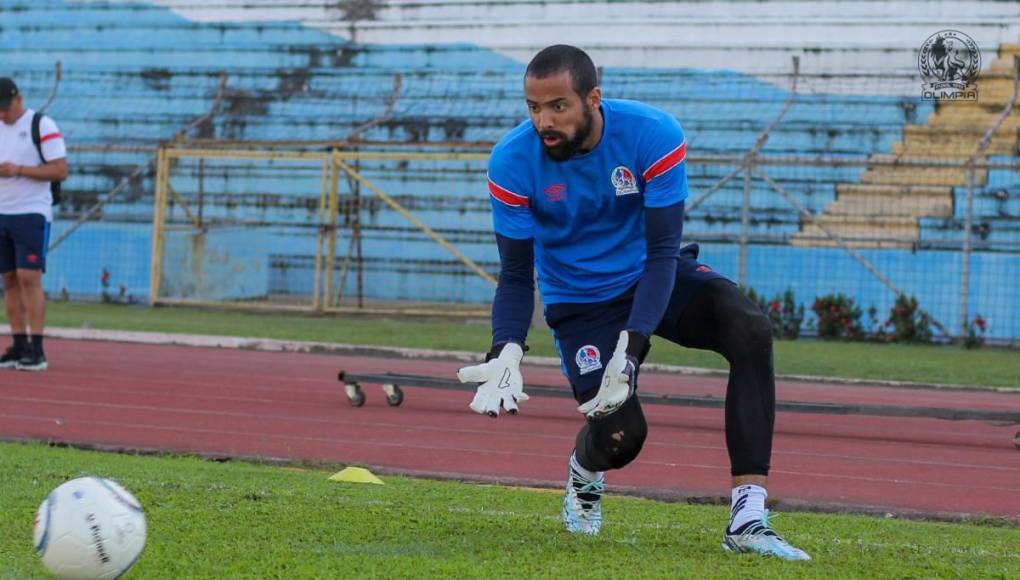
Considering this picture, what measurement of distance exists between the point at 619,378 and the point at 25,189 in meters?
8.16

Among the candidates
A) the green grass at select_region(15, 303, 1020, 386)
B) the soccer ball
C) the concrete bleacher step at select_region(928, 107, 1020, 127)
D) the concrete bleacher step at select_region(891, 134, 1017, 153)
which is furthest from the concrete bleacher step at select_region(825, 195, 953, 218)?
the soccer ball

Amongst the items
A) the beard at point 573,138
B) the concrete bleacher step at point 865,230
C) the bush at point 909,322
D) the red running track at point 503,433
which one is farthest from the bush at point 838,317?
the beard at point 573,138

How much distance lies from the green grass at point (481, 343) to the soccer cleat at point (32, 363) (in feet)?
14.4

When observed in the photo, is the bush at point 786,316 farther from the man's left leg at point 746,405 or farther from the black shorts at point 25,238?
the man's left leg at point 746,405

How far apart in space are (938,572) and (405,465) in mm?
3694

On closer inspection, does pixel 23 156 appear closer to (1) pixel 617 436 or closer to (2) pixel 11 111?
(2) pixel 11 111

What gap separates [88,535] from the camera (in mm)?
Answer: 4305

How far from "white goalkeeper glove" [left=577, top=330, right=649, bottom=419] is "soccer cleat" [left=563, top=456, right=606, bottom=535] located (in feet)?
2.00

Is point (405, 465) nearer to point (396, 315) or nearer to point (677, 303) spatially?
point (677, 303)

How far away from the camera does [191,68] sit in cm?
2797

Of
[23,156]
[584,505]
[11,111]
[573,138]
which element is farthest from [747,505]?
[11,111]

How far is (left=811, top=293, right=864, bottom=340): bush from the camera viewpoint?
1862cm

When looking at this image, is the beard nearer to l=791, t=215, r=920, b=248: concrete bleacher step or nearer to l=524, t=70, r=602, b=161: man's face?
l=524, t=70, r=602, b=161: man's face

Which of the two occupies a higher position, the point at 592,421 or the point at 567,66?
the point at 567,66
